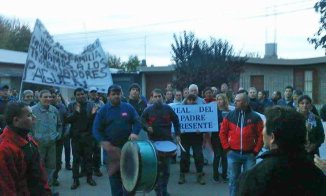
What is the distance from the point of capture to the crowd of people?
2.87 m

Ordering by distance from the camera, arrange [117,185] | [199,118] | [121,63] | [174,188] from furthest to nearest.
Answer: [121,63] → [199,118] → [174,188] → [117,185]

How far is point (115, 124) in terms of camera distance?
784 centimetres

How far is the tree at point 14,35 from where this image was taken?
197 feet

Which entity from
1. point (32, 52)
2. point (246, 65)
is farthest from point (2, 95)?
point (246, 65)

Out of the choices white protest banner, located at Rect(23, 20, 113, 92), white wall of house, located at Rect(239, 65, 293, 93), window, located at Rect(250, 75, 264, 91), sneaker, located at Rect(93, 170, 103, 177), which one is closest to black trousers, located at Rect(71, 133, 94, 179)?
sneaker, located at Rect(93, 170, 103, 177)

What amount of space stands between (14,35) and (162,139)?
56.7m

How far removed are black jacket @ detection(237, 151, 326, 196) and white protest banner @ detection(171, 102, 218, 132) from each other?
7.74m

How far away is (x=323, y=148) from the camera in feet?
32.0

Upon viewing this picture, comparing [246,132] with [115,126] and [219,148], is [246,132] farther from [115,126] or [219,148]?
[219,148]

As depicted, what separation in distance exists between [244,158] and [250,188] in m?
5.39

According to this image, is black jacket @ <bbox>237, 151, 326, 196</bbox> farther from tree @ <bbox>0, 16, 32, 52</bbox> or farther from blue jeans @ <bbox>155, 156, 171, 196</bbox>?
tree @ <bbox>0, 16, 32, 52</bbox>

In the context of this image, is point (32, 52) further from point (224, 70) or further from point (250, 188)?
point (224, 70)

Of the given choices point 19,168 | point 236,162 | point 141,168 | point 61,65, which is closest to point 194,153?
point 236,162

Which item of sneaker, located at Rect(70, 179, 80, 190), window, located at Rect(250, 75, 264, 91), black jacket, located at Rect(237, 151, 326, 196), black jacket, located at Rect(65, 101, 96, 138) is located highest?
window, located at Rect(250, 75, 264, 91)
